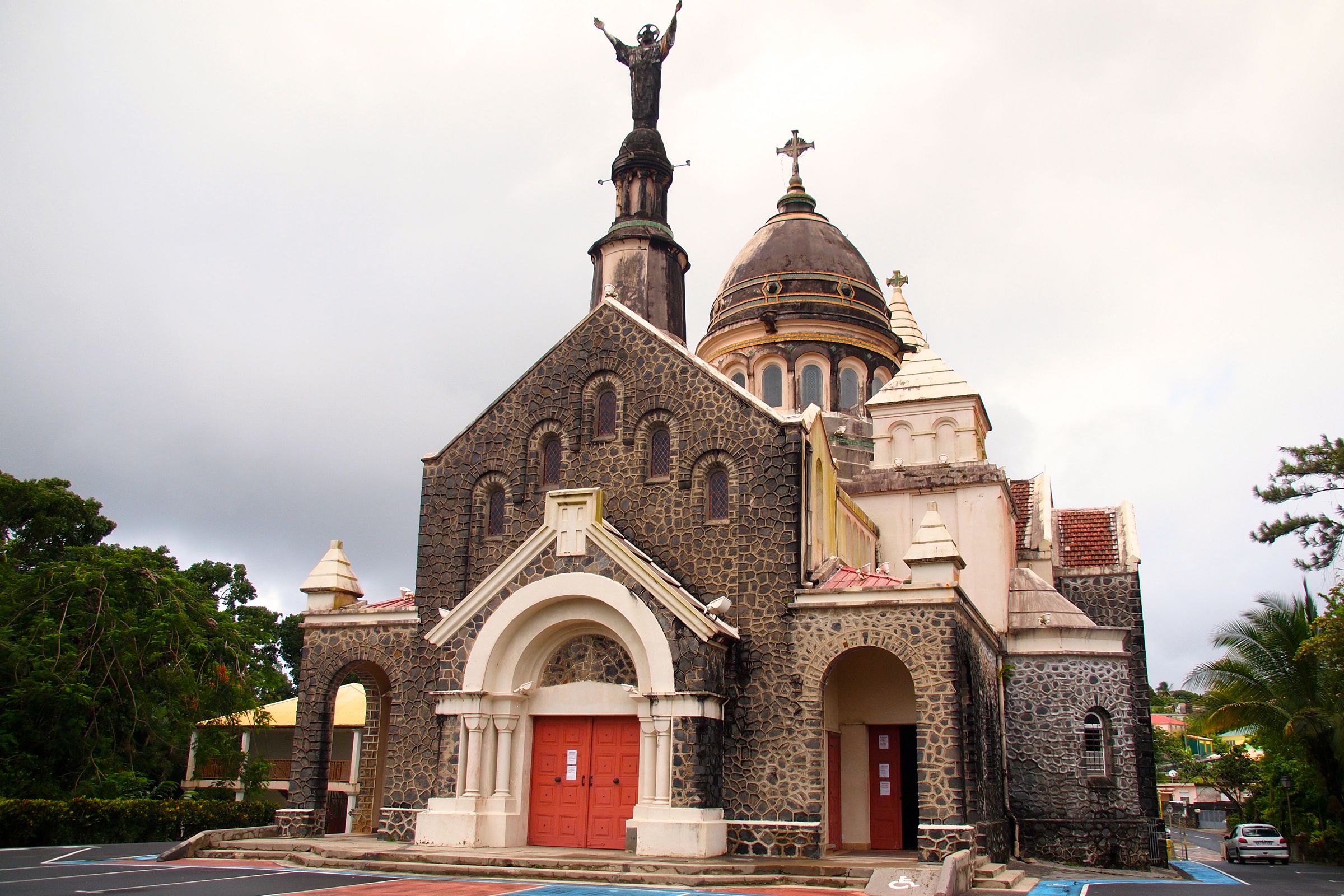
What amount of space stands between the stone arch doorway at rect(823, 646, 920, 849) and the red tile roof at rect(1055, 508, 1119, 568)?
29.1ft

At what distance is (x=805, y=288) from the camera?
1244 inches

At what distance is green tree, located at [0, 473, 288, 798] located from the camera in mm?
24344

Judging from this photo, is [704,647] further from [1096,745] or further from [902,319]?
[902,319]

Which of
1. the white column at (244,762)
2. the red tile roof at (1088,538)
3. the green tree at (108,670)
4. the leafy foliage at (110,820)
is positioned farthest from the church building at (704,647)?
the white column at (244,762)

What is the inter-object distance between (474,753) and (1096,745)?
12.5 m

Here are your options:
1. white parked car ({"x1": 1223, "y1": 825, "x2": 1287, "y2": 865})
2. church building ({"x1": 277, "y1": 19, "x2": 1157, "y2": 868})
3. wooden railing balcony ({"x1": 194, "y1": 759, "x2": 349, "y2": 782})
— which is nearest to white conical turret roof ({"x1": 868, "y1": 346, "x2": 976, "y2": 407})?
church building ({"x1": 277, "y1": 19, "x2": 1157, "y2": 868})

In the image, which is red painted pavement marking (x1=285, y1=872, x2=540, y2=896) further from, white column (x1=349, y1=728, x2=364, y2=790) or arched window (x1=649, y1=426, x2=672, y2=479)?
white column (x1=349, y1=728, x2=364, y2=790)

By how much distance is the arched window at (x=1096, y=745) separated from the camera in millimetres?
22422

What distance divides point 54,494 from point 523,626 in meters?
27.8

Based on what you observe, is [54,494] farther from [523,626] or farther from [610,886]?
[610,886]

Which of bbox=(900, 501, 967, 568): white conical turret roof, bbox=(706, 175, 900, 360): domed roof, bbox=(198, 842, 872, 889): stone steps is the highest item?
bbox=(706, 175, 900, 360): domed roof

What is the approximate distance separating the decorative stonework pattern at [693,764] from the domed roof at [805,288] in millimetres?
15374

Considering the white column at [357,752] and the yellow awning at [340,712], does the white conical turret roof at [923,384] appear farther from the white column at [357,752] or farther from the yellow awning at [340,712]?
the yellow awning at [340,712]

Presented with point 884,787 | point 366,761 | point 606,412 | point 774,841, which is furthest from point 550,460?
point 884,787
